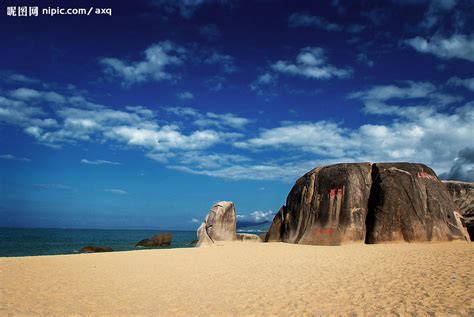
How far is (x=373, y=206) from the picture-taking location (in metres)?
21.1

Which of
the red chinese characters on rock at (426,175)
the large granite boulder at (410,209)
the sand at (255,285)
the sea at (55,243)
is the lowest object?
the sea at (55,243)

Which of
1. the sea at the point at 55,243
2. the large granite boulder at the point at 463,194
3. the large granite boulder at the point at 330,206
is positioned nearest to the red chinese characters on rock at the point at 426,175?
the large granite boulder at the point at 330,206

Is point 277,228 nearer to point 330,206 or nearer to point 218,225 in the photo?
point 330,206

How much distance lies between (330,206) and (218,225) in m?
11.6

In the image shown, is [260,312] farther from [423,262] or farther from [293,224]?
[293,224]

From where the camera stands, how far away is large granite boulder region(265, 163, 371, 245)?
20.9m

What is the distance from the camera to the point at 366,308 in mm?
7582

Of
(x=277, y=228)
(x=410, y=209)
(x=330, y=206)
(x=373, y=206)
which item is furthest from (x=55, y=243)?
(x=410, y=209)

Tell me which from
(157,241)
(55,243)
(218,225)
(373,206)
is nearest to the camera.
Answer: (373,206)

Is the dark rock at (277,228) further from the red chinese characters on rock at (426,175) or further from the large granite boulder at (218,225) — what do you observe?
the red chinese characters on rock at (426,175)

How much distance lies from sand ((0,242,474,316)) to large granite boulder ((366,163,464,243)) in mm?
4054

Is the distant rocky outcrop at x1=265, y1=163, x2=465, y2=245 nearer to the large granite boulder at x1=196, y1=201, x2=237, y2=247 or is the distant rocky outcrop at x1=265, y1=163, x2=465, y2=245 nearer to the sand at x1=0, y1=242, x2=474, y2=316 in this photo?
the sand at x1=0, y1=242, x2=474, y2=316

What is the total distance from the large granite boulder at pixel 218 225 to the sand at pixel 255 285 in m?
13.7

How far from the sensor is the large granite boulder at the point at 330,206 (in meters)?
20.9
